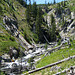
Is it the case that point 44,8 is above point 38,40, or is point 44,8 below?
above

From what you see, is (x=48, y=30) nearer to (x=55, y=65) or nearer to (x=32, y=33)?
(x=32, y=33)

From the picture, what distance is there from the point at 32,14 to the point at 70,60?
53979 millimetres

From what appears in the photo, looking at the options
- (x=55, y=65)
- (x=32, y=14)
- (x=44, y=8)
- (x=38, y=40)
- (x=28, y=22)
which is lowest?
(x=38, y=40)

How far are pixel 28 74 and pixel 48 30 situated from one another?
47.7 m

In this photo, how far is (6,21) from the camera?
4575 cm

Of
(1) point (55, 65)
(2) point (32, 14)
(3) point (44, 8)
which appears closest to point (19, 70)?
(1) point (55, 65)

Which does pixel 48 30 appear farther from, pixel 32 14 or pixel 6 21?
pixel 6 21

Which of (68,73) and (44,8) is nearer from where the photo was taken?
(68,73)

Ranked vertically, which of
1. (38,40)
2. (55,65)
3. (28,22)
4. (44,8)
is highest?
(44,8)

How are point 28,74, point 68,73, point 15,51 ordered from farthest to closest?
1. point 15,51
2. point 28,74
3. point 68,73

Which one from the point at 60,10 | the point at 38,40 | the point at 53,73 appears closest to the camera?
the point at 53,73

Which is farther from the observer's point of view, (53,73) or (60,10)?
(60,10)

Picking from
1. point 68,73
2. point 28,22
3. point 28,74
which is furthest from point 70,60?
point 28,22

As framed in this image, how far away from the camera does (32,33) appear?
55875 millimetres
